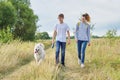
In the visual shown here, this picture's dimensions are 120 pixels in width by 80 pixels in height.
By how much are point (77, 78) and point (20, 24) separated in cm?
6695

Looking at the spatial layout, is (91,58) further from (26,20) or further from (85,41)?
(26,20)

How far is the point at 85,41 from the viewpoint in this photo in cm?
1380

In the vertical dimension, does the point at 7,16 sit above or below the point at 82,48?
above

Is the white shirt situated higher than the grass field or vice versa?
the white shirt

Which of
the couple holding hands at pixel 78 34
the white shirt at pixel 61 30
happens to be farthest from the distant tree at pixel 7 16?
the white shirt at pixel 61 30

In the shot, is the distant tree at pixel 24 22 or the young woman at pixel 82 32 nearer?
the young woman at pixel 82 32

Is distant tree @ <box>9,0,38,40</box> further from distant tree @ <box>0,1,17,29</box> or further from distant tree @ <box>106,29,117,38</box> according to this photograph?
distant tree @ <box>106,29,117,38</box>

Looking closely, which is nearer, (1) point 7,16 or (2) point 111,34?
(2) point 111,34

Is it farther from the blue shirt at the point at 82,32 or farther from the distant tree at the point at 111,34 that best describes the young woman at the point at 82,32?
the distant tree at the point at 111,34

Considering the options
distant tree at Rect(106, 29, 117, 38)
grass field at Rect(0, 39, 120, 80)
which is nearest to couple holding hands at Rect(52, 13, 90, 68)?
grass field at Rect(0, 39, 120, 80)

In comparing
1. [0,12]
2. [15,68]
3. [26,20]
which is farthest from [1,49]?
[26,20]

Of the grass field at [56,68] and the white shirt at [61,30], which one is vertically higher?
the white shirt at [61,30]

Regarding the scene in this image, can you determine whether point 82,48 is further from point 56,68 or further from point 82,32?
point 56,68

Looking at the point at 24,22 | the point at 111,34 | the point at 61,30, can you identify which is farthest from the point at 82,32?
the point at 24,22
